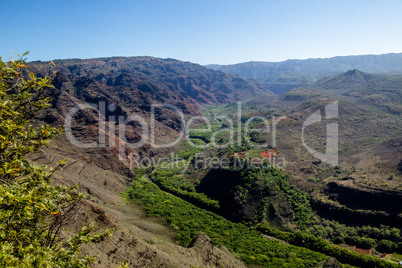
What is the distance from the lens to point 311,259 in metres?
40.9

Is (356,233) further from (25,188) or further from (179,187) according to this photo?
(25,188)

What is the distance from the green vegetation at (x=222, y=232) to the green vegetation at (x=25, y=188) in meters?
41.0

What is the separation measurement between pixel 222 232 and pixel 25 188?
50078mm

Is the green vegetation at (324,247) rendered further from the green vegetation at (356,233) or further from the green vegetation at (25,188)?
the green vegetation at (25,188)

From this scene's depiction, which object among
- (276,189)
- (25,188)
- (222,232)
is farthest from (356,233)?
(25,188)

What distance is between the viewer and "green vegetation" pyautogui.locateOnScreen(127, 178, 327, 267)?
41.0m

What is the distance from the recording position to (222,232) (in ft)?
165

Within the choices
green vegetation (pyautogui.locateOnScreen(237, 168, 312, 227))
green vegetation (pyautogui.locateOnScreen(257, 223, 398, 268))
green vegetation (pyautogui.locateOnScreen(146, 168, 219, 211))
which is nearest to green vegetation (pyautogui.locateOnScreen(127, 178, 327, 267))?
green vegetation (pyautogui.locateOnScreen(257, 223, 398, 268))

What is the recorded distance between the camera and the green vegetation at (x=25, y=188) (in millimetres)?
5047

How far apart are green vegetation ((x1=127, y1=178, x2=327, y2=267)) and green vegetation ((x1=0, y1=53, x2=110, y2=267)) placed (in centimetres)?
4102

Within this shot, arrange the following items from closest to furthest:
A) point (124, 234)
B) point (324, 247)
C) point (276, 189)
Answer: point (124, 234) → point (324, 247) → point (276, 189)

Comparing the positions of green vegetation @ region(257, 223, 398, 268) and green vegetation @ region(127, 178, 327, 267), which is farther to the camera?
green vegetation @ region(127, 178, 327, 267)

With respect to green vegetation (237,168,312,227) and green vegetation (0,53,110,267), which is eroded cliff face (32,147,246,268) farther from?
green vegetation (237,168,312,227)

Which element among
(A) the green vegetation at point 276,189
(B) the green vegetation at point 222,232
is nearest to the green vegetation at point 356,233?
(A) the green vegetation at point 276,189
